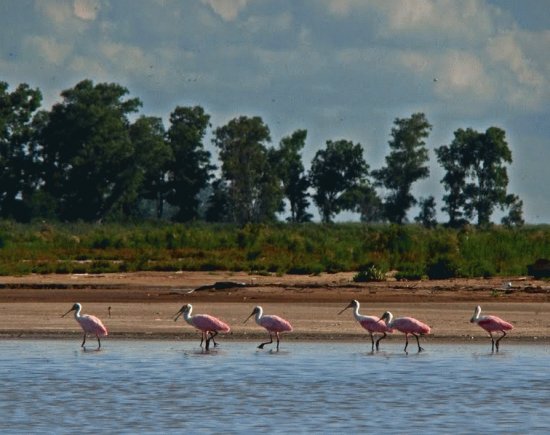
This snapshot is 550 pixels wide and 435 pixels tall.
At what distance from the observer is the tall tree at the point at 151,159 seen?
267 feet

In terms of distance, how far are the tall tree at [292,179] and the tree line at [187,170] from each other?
0.19 feet

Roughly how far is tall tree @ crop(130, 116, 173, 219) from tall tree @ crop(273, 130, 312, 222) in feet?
21.7

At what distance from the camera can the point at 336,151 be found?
3374 inches

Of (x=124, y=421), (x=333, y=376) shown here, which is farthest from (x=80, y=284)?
(x=124, y=421)

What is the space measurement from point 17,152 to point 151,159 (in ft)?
23.2

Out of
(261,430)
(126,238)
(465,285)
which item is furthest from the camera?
(126,238)

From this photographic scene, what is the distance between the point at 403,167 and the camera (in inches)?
3558

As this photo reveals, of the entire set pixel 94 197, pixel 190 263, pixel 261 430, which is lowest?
pixel 261 430

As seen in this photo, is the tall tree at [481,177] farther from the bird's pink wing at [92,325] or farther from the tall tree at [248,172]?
the bird's pink wing at [92,325]

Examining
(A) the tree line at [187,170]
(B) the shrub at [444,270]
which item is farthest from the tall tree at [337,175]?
(B) the shrub at [444,270]

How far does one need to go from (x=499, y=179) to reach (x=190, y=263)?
4521 centimetres

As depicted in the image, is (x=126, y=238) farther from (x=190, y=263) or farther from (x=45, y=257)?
(x=190, y=263)

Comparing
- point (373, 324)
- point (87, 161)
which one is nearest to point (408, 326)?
point (373, 324)

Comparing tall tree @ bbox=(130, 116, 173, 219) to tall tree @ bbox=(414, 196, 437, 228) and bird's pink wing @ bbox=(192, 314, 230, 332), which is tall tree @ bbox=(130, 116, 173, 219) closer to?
tall tree @ bbox=(414, 196, 437, 228)
